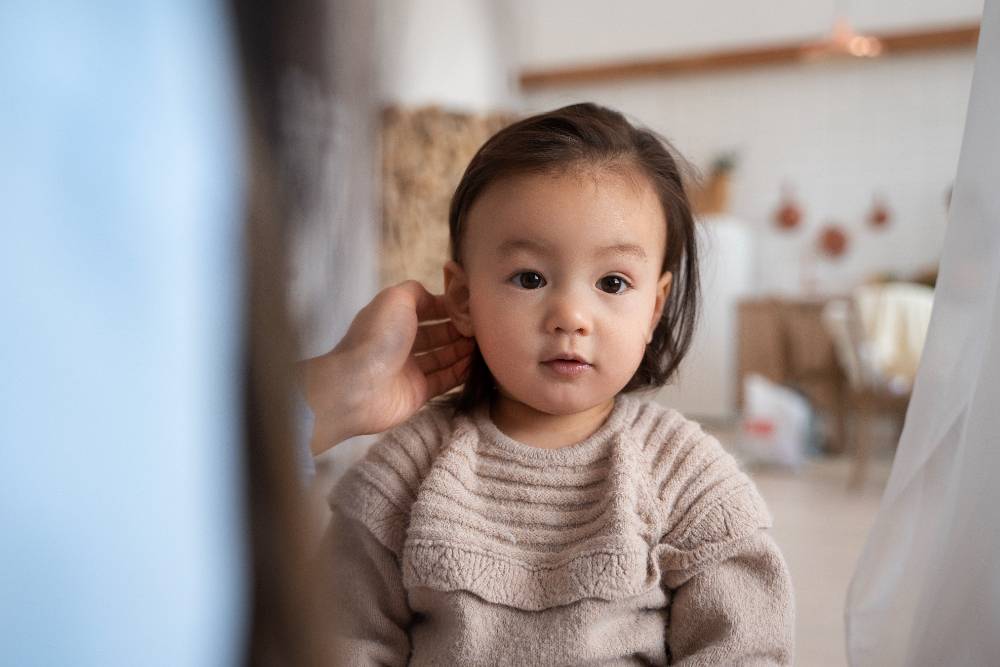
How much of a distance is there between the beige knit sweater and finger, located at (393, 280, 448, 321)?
6.7 inches

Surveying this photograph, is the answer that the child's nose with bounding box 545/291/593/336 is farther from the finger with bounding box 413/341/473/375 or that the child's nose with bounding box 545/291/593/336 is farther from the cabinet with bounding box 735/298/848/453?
the cabinet with bounding box 735/298/848/453

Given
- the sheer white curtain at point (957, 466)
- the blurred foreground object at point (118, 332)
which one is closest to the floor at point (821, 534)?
the sheer white curtain at point (957, 466)

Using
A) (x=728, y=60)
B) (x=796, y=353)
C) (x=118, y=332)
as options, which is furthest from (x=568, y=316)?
(x=728, y=60)

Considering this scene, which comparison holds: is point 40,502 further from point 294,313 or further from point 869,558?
point 869,558

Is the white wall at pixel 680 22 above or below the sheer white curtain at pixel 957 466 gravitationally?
above

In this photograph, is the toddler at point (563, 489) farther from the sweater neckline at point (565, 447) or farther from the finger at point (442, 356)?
the finger at point (442, 356)

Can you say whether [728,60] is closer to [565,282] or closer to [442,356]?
[442,356]

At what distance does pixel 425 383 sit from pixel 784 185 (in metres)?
5.63

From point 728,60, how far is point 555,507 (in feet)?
19.3

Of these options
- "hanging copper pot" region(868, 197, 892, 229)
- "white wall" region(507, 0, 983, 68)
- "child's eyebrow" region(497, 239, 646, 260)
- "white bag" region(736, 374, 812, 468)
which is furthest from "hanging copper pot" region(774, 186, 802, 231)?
"child's eyebrow" region(497, 239, 646, 260)

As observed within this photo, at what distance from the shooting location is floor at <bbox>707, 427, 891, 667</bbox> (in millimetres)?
1870

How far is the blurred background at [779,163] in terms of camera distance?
12.1 ft

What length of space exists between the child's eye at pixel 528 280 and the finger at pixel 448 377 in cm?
20

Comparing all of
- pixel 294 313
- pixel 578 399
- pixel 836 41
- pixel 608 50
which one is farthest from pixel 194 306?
pixel 608 50
